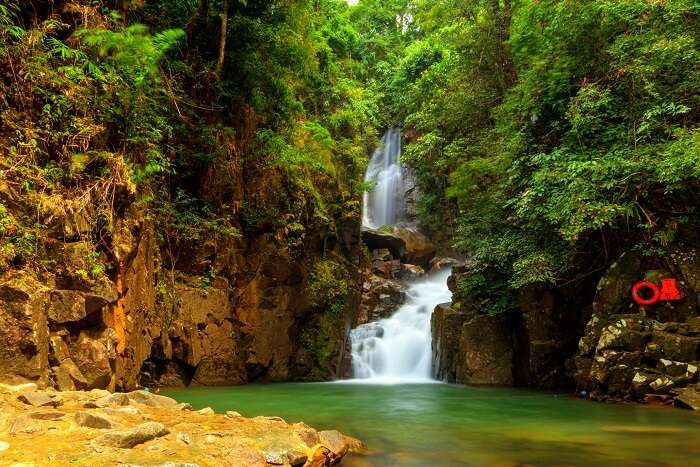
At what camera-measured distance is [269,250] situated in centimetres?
1484

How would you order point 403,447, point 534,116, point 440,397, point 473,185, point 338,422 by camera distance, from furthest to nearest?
point 473,185, point 534,116, point 440,397, point 338,422, point 403,447

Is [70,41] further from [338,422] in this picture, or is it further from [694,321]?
[694,321]

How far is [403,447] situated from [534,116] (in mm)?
9902

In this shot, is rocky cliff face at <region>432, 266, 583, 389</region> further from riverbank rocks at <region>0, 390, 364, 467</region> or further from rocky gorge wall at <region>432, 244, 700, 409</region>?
riverbank rocks at <region>0, 390, 364, 467</region>

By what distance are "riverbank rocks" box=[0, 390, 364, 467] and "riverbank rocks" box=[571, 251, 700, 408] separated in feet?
23.5

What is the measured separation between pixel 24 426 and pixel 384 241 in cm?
2094

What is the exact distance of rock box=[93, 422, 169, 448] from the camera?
3.80 m

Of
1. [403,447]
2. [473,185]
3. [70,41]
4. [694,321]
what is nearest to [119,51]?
[70,41]

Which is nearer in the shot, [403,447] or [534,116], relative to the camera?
[403,447]

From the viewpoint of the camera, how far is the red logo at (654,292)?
411 inches

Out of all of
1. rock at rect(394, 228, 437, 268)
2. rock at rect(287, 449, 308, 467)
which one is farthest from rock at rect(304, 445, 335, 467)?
rock at rect(394, 228, 437, 268)

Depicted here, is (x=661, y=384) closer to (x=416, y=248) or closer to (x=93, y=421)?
(x=93, y=421)

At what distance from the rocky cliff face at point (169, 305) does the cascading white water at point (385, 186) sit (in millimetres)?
7637

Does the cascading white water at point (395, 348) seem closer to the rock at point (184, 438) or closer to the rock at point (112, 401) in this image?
the rock at point (112, 401)
